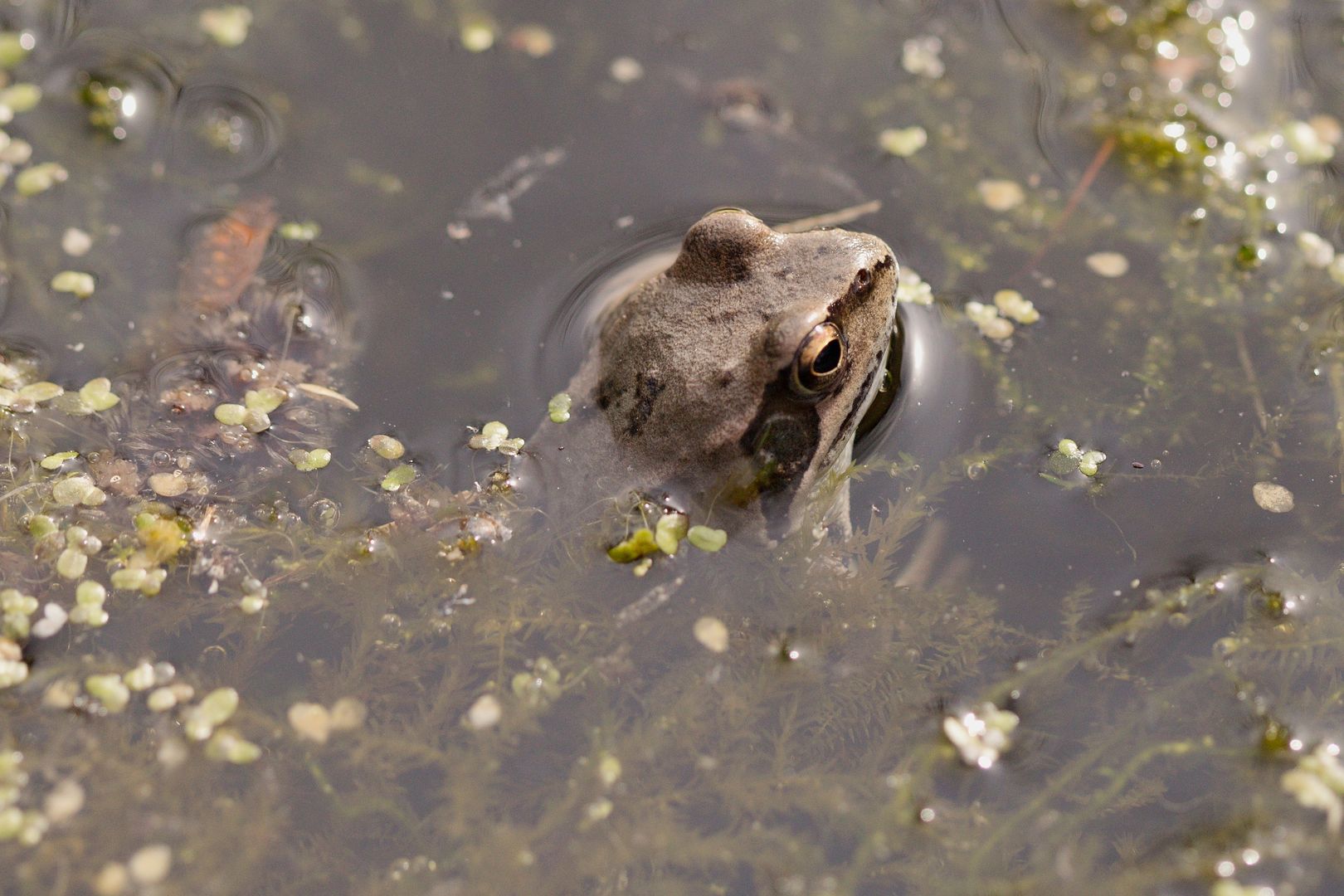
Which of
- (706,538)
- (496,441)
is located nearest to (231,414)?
(496,441)

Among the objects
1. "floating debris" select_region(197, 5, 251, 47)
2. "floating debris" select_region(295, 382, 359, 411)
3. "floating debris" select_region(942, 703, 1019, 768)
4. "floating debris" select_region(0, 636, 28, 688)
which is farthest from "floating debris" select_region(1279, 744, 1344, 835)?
"floating debris" select_region(197, 5, 251, 47)

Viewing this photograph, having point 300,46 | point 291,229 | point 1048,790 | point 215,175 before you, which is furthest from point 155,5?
point 1048,790

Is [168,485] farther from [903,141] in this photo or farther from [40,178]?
[903,141]

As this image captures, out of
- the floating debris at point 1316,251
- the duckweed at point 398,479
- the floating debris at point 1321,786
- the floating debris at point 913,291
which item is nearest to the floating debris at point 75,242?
the duckweed at point 398,479

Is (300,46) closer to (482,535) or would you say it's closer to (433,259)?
(433,259)

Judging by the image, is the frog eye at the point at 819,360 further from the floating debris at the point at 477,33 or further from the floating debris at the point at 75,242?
the floating debris at the point at 75,242
